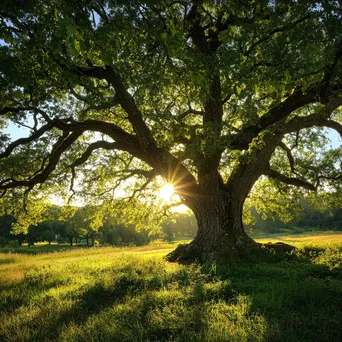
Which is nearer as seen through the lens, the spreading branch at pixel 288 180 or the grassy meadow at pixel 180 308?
the grassy meadow at pixel 180 308

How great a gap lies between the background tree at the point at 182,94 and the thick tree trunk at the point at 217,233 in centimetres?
6

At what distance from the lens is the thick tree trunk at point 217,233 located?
12242mm

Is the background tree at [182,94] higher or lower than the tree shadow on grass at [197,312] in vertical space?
higher

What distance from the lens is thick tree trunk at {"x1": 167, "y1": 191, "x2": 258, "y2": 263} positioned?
12242mm

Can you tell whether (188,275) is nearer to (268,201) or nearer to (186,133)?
(186,133)

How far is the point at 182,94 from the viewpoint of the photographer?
12203 millimetres

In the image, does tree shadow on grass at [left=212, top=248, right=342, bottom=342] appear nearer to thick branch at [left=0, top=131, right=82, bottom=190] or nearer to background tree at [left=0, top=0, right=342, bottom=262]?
background tree at [left=0, top=0, right=342, bottom=262]

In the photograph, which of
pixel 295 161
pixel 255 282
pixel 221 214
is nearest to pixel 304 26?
pixel 255 282

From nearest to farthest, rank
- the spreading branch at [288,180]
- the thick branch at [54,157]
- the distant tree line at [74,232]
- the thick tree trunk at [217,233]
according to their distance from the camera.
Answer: the thick tree trunk at [217,233] < the thick branch at [54,157] < the spreading branch at [288,180] < the distant tree line at [74,232]

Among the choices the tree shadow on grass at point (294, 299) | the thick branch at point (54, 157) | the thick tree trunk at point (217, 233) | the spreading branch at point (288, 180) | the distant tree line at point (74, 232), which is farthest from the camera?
the distant tree line at point (74, 232)

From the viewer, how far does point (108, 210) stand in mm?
19656

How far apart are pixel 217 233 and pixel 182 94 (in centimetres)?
637

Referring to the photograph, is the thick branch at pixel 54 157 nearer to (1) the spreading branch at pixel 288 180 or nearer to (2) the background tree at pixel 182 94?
(2) the background tree at pixel 182 94

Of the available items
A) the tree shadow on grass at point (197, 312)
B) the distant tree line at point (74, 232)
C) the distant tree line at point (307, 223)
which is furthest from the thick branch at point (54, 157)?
the distant tree line at point (307, 223)
